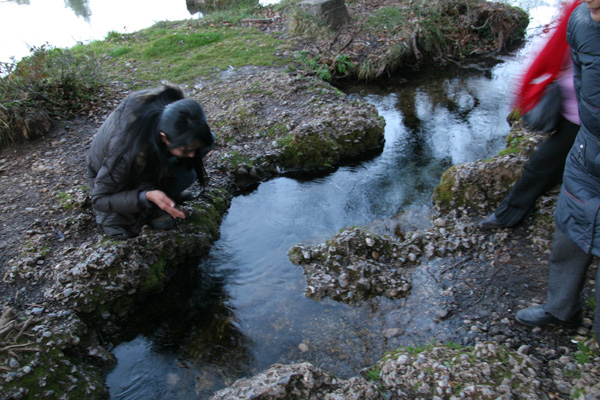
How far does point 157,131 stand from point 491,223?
339 centimetres

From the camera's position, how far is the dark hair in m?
3.04

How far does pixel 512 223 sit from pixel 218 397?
10.6 ft

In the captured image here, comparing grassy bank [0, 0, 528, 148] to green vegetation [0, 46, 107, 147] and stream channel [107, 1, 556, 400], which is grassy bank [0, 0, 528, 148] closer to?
green vegetation [0, 46, 107, 147]

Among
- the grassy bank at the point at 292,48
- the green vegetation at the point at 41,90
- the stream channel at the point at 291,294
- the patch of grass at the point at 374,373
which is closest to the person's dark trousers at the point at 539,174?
the stream channel at the point at 291,294

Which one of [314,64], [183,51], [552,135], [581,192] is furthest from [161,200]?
[183,51]

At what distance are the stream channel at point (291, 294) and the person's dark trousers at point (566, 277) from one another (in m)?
0.85

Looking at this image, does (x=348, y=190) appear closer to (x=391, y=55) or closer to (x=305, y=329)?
(x=305, y=329)

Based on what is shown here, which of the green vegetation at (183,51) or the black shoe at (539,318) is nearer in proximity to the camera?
the black shoe at (539,318)

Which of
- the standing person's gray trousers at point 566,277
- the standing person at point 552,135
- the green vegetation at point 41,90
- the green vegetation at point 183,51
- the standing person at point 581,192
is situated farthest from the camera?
the green vegetation at point 183,51

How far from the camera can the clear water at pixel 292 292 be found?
11.2ft

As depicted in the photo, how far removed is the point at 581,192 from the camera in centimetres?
241

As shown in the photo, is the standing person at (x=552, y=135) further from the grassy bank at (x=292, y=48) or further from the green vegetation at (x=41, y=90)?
the green vegetation at (x=41, y=90)

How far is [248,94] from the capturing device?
7371 millimetres

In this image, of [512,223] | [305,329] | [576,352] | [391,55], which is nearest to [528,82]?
[512,223]
